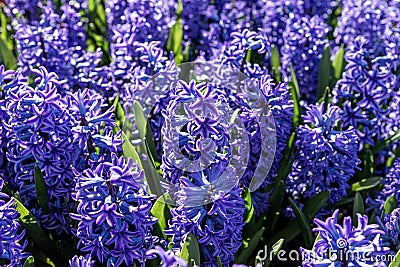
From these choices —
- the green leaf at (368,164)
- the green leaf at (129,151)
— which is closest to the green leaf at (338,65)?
the green leaf at (368,164)

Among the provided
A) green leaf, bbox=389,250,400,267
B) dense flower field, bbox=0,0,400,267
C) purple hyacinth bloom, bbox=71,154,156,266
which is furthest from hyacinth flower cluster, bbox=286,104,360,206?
purple hyacinth bloom, bbox=71,154,156,266

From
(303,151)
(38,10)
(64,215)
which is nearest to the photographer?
(64,215)

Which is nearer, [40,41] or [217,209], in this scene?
[217,209]

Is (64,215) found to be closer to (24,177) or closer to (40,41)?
(24,177)

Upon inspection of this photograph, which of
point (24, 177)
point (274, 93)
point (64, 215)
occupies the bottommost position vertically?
point (64, 215)

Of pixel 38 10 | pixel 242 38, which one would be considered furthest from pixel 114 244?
pixel 38 10

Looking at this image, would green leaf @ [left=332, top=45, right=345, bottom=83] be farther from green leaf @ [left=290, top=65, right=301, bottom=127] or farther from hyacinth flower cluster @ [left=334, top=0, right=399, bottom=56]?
green leaf @ [left=290, top=65, right=301, bottom=127]

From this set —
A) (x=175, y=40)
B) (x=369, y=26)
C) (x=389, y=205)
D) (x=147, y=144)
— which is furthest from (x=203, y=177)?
(x=369, y=26)
